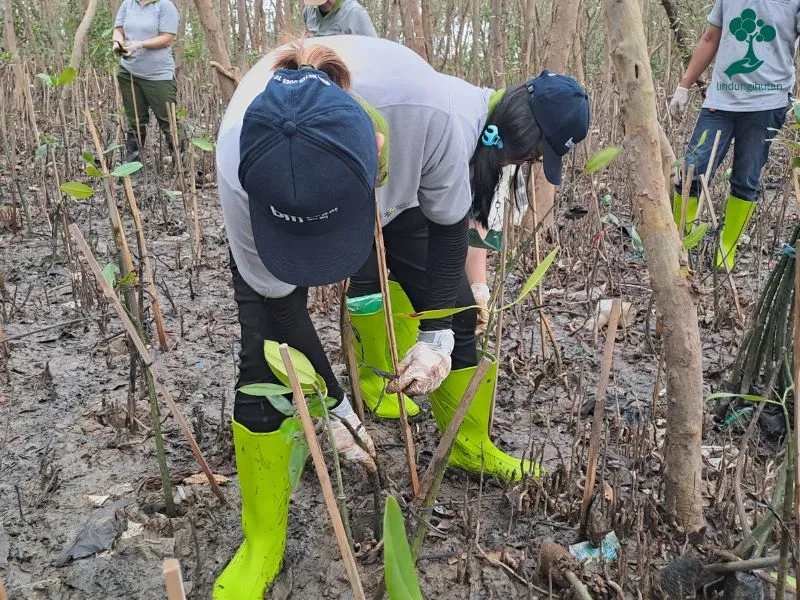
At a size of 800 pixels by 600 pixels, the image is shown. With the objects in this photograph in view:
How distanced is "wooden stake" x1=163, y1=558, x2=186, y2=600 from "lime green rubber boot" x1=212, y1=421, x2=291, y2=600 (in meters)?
0.81

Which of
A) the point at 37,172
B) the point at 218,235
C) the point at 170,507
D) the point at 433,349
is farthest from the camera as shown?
the point at 37,172

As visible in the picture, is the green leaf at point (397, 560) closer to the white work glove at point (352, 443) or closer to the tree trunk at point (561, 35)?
the white work glove at point (352, 443)

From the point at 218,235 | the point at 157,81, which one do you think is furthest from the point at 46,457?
the point at 157,81

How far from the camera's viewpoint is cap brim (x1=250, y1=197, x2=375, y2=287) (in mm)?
1123

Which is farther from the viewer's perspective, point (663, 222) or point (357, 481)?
point (357, 481)

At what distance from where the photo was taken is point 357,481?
1837 millimetres

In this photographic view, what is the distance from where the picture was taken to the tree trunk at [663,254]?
1217mm

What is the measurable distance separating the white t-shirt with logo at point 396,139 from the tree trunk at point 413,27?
1.58 metres

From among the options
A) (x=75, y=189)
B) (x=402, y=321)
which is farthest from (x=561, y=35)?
(x=75, y=189)

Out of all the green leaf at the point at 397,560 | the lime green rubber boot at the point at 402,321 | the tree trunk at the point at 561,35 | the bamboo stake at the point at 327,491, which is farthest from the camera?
the tree trunk at the point at 561,35

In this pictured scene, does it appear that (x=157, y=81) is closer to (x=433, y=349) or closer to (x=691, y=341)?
(x=433, y=349)

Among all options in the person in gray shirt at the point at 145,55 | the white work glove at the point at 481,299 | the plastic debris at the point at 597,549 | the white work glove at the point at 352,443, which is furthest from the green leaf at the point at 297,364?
the person in gray shirt at the point at 145,55

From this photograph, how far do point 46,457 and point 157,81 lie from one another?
11.1ft

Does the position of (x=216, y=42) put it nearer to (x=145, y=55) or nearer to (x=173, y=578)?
(x=145, y=55)
